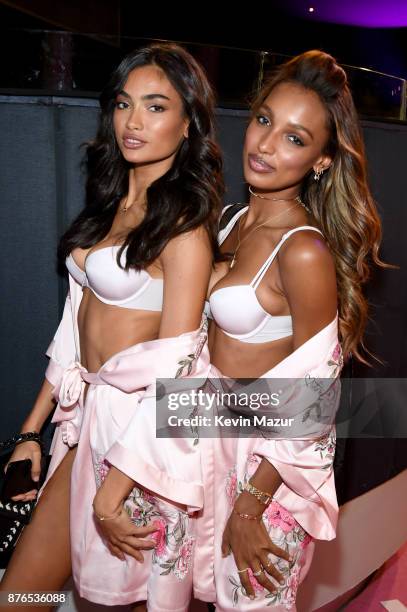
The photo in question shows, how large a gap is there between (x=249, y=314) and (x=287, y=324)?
11cm

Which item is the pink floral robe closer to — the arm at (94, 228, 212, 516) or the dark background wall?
the arm at (94, 228, 212, 516)

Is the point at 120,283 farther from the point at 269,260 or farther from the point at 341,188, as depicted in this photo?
the point at 341,188

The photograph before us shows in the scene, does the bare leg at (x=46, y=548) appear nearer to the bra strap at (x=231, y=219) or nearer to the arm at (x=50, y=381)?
the arm at (x=50, y=381)

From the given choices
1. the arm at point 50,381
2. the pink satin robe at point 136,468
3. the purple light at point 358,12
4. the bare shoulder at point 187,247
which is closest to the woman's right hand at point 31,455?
the arm at point 50,381

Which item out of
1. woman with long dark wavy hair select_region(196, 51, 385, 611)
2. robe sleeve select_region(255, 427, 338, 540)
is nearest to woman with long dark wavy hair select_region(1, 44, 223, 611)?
woman with long dark wavy hair select_region(196, 51, 385, 611)

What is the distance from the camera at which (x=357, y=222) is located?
1.78 m

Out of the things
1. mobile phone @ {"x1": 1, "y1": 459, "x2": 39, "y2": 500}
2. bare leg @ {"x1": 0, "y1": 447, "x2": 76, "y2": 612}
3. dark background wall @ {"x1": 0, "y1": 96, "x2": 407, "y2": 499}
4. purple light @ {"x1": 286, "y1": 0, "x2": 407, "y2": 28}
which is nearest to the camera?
bare leg @ {"x1": 0, "y1": 447, "x2": 76, "y2": 612}

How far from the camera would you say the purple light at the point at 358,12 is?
19.4 ft

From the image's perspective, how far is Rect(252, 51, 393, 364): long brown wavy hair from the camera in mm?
1682

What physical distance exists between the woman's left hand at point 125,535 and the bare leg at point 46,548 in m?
0.25

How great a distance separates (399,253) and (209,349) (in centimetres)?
140

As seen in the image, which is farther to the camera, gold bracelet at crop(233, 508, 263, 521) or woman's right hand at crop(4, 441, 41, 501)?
woman's right hand at crop(4, 441, 41, 501)

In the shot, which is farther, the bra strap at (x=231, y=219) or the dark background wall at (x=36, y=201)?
the dark background wall at (x=36, y=201)

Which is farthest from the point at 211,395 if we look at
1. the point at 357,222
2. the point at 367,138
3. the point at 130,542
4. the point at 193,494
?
the point at 367,138
